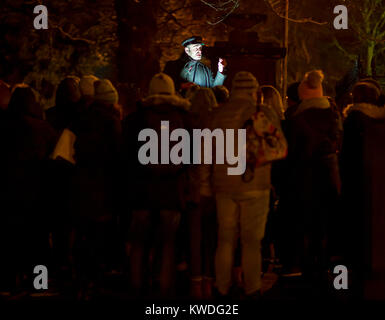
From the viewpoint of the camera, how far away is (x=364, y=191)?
622 centimetres

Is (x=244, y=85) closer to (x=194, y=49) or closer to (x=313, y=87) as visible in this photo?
(x=313, y=87)

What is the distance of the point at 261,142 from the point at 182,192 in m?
0.92

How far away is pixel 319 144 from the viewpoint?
6535mm

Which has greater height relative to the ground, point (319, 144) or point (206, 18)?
point (206, 18)

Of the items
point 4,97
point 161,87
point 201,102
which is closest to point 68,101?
point 4,97

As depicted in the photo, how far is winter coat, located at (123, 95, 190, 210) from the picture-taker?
241 inches

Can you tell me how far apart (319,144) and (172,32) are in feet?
42.2

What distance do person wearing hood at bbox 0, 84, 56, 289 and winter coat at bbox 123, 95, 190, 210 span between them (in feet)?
3.26

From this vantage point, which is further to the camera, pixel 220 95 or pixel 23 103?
pixel 220 95

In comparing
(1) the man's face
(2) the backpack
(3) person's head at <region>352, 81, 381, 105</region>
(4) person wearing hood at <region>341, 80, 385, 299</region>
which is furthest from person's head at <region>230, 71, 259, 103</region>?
(1) the man's face

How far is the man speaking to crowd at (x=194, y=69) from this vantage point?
985 cm

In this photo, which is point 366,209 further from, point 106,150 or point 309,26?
point 309,26

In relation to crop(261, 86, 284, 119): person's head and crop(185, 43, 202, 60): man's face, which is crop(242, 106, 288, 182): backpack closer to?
crop(261, 86, 284, 119): person's head

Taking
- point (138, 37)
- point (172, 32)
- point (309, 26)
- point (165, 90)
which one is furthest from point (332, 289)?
point (309, 26)
